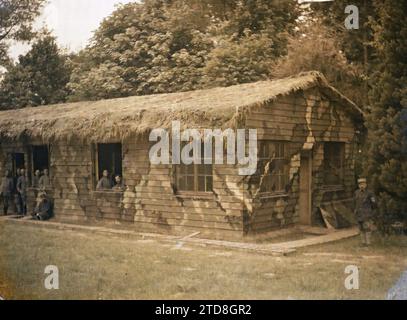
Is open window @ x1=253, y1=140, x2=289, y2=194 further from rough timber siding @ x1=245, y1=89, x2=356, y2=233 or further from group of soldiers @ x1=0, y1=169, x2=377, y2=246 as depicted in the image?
group of soldiers @ x1=0, y1=169, x2=377, y2=246

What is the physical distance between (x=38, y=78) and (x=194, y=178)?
384 cm

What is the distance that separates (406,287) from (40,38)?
7.01 metres

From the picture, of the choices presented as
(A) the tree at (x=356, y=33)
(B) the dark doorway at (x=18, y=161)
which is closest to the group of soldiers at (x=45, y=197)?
(B) the dark doorway at (x=18, y=161)

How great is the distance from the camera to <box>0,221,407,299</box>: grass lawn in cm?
685

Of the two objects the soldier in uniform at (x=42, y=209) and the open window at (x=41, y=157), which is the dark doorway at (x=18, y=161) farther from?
the soldier in uniform at (x=42, y=209)

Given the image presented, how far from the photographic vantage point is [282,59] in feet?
39.1

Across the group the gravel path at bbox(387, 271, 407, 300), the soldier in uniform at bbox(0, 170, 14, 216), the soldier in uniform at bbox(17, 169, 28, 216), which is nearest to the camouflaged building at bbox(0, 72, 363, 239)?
the soldier in uniform at bbox(17, 169, 28, 216)

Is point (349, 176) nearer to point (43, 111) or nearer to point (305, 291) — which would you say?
point (305, 291)

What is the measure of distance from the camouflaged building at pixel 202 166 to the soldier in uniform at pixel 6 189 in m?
0.37

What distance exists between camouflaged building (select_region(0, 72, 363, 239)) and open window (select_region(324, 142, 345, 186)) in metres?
0.03

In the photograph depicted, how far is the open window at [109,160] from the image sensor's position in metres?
12.6

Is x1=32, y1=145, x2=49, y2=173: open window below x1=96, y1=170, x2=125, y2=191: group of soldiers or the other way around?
the other way around

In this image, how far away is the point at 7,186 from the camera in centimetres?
1194
